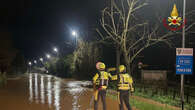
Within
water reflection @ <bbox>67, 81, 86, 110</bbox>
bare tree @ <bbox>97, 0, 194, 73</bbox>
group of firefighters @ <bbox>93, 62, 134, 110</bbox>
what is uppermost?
bare tree @ <bbox>97, 0, 194, 73</bbox>

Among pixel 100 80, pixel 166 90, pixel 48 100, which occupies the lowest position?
pixel 48 100

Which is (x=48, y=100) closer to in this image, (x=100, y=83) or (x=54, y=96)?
(x=54, y=96)

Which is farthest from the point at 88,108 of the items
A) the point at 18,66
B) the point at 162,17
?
the point at 18,66

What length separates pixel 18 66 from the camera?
5322cm

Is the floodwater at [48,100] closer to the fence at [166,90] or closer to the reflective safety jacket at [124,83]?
the reflective safety jacket at [124,83]

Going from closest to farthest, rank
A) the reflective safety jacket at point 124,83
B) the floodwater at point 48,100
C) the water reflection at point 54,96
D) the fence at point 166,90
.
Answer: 1. the reflective safety jacket at point 124,83
2. the floodwater at point 48,100
3. the water reflection at point 54,96
4. the fence at point 166,90

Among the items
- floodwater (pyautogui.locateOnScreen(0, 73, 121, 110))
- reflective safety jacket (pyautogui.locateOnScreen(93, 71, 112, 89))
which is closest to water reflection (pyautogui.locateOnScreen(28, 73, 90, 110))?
floodwater (pyautogui.locateOnScreen(0, 73, 121, 110))

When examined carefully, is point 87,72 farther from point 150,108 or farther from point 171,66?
point 150,108

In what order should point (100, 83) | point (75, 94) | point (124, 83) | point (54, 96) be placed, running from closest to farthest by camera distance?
point (124, 83), point (100, 83), point (54, 96), point (75, 94)

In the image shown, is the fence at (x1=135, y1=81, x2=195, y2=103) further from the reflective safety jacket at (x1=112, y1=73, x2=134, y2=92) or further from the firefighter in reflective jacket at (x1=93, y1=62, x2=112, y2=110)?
the firefighter in reflective jacket at (x1=93, y1=62, x2=112, y2=110)

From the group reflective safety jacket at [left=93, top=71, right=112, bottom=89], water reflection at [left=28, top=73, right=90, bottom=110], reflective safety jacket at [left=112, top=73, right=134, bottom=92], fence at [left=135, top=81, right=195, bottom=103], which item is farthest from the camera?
fence at [left=135, top=81, right=195, bottom=103]

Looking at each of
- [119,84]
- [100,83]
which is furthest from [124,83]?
[100,83]

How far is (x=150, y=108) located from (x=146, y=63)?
67.5 ft

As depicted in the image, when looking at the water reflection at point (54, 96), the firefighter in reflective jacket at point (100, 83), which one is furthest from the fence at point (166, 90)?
the firefighter in reflective jacket at point (100, 83)
